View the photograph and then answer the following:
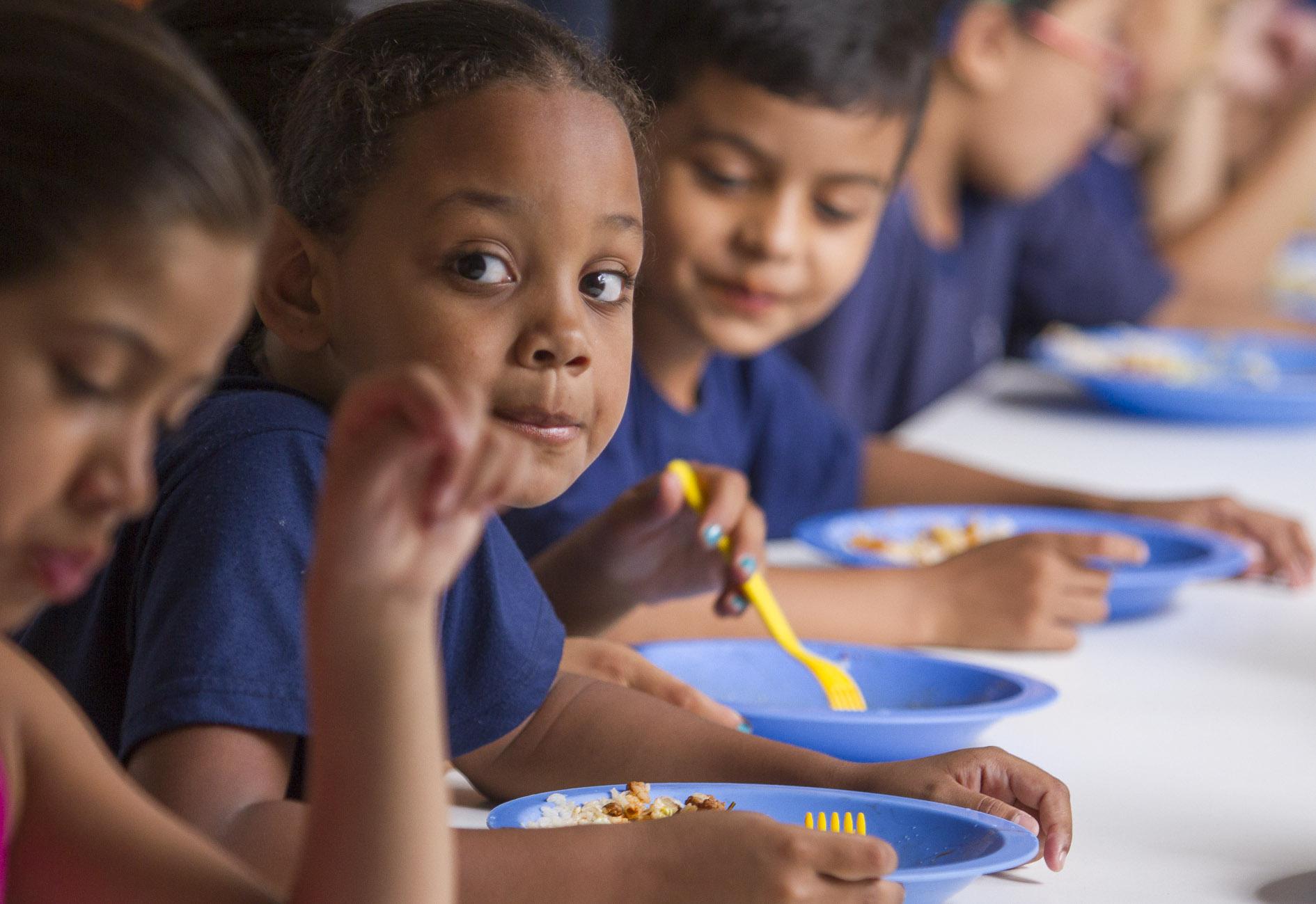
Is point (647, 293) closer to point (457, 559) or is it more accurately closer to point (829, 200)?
point (829, 200)

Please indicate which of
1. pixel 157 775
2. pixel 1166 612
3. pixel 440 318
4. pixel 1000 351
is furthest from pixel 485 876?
pixel 1000 351

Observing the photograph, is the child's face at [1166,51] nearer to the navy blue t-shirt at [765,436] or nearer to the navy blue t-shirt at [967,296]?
the navy blue t-shirt at [967,296]

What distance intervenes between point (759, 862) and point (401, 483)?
8.2 inches

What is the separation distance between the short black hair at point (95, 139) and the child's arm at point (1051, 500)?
42.7 inches

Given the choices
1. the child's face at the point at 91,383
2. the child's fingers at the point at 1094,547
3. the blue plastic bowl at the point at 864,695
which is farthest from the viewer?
the child's fingers at the point at 1094,547

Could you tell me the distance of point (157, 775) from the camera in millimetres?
599

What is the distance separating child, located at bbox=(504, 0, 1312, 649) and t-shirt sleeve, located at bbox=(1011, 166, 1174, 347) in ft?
3.79

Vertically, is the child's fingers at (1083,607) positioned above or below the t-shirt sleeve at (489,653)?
below

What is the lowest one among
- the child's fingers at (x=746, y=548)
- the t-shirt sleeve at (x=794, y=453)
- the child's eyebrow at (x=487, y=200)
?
the t-shirt sleeve at (x=794, y=453)

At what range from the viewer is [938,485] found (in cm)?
151

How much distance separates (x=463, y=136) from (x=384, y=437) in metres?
0.29

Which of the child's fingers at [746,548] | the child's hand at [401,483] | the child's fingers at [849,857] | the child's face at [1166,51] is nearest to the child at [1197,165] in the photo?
the child's face at [1166,51]

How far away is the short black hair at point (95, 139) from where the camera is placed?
41 centimetres

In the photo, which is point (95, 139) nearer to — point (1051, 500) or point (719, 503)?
point (719, 503)
